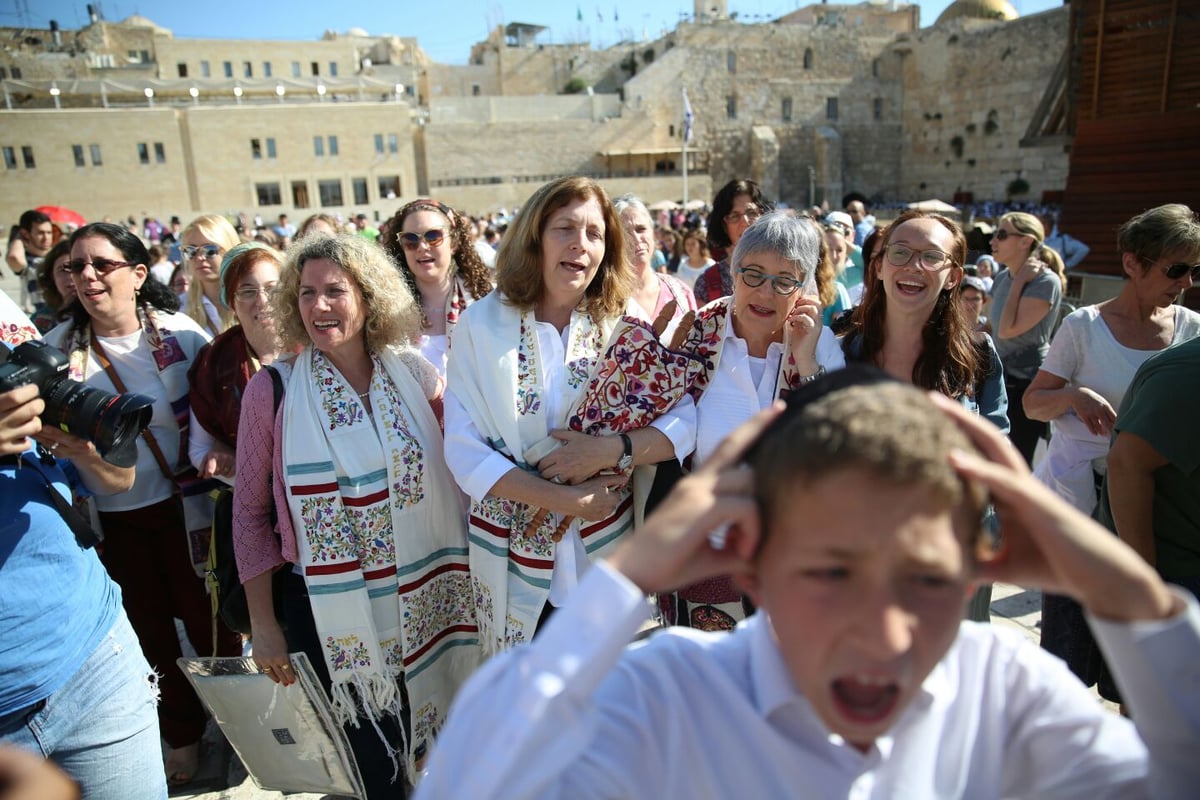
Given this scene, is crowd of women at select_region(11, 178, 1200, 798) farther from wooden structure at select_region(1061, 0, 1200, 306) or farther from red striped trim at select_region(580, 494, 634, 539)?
wooden structure at select_region(1061, 0, 1200, 306)

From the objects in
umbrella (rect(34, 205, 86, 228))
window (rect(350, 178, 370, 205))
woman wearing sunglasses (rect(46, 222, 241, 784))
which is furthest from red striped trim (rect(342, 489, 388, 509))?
window (rect(350, 178, 370, 205))

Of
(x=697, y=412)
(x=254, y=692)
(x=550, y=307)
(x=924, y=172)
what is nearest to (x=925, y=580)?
(x=697, y=412)

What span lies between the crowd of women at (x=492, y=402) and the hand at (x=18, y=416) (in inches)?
25.7

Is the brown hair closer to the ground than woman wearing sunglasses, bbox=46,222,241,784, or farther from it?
farther from it

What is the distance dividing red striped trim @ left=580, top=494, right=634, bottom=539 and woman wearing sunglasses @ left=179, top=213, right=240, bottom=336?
292 centimetres

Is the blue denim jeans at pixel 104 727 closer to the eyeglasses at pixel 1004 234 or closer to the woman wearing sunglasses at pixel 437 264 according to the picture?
the woman wearing sunglasses at pixel 437 264

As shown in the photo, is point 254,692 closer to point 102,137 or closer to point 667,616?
point 667,616

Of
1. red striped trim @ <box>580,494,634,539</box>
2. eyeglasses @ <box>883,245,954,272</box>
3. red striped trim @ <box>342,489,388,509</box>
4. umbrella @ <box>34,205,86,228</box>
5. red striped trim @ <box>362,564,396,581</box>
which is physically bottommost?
red striped trim @ <box>362,564,396,581</box>

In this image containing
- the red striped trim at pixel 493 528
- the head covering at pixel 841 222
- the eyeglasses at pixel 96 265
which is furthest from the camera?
the head covering at pixel 841 222

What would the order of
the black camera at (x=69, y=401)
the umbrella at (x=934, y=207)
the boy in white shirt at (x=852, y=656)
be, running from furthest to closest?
the umbrella at (x=934, y=207), the black camera at (x=69, y=401), the boy in white shirt at (x=852, y=656)

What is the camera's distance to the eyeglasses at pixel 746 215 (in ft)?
13.5

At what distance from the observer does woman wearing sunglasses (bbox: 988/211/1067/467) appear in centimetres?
407

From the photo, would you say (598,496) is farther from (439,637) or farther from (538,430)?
(439,637)

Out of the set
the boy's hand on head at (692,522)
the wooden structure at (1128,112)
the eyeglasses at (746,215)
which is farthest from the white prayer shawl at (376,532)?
the wooden structure at (1128,112)
